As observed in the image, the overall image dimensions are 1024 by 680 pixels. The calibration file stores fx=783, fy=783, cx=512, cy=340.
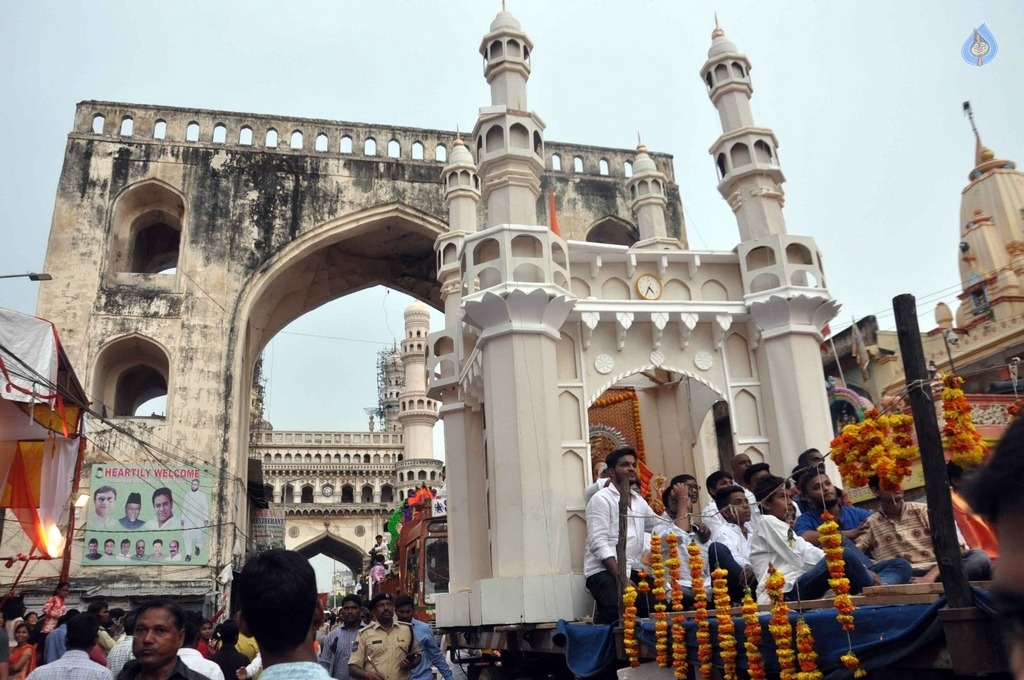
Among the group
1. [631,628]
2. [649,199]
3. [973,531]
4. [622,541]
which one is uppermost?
[649,199]

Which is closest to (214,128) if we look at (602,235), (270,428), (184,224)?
(184,224)

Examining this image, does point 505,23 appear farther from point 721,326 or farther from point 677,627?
point 677,627

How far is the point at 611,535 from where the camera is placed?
→ 6777mm

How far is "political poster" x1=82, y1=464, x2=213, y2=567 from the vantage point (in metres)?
17.7

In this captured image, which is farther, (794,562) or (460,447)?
(460,447)

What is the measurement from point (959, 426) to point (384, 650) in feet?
14.1

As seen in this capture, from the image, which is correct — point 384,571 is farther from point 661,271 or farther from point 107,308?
point 661,271

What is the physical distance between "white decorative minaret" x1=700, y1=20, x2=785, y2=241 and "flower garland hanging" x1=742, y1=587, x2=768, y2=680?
19.4 ft

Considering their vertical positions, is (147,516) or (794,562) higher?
(147,516)

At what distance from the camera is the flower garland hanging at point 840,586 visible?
389 cm

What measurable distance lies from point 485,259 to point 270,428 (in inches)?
1717

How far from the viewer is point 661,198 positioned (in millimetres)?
12797

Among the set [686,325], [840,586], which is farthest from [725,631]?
[686,325]

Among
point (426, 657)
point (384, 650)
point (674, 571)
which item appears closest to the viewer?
point (674, 571)
